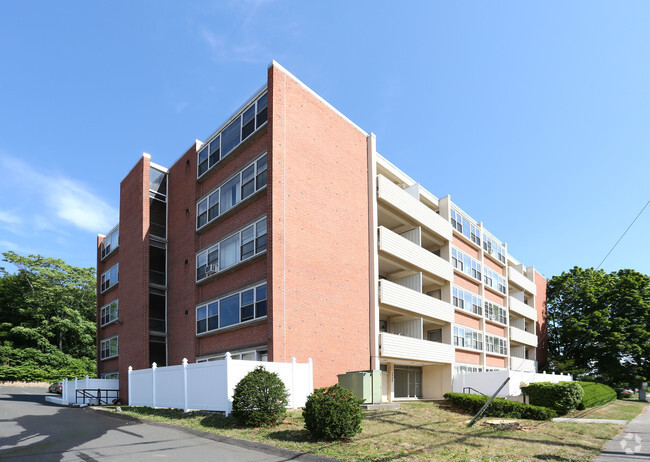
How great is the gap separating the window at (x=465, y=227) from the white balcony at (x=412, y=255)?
4.34m

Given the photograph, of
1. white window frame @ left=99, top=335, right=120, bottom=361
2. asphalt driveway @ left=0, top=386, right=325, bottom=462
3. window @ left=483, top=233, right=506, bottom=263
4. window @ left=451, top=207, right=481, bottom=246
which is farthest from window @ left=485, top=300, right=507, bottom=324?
asphalt driveway @ left=0, top=386, right=325, bottom=462

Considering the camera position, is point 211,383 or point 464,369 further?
point 464,369

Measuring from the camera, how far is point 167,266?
30.2 m

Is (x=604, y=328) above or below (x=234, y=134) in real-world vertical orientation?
below

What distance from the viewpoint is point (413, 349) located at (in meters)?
27.4

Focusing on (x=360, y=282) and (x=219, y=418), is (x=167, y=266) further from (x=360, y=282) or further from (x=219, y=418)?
(x=219, y=418)

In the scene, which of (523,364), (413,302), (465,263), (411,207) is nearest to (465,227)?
(465,263)

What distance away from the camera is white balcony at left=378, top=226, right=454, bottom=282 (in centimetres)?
2703

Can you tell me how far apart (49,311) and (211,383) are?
47061 mm

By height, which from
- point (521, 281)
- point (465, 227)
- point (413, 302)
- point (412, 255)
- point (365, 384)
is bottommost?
point (365, 384)

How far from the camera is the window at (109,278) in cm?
3503

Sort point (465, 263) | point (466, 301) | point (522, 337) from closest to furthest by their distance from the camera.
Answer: point (466, 301) → point (465, 263) → point (522, 337)

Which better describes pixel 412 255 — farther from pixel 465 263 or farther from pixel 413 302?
→ pixel 465 263

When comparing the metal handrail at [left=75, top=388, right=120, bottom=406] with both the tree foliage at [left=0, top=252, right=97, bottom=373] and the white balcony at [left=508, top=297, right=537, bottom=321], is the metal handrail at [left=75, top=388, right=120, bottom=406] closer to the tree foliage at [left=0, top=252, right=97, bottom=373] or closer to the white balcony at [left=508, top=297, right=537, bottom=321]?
the tree foliage at [left=0, top=252, right=97, bottom=373]
